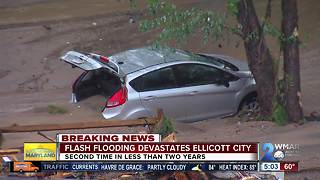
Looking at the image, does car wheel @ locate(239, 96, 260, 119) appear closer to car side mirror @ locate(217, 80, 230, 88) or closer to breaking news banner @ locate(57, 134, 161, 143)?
car side mirror @ locate(217, 80, 230, 88)

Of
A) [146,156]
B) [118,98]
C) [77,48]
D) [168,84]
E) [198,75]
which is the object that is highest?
[77,48]

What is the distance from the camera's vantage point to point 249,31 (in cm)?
1284

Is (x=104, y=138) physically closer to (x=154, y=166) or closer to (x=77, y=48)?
(x=154, y=166)

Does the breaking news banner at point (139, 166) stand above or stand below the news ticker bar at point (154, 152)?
below

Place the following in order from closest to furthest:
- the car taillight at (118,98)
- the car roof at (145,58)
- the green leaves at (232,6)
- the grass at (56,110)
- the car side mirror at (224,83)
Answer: the green leaves at (232,6), the car taillight at (118,98), the car roof at (145,58), the car side mirror at (224,83), the grass at (56,110)

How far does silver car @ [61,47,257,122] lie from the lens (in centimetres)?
1314

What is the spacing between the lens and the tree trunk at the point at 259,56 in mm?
12750

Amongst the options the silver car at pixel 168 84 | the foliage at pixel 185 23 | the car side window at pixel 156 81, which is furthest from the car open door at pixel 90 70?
the foliage at pixel 185 23

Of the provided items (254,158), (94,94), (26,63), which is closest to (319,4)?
(26,63)

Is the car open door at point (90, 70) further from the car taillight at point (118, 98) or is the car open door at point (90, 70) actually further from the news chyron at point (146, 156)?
the news chyron at point (146, 156)

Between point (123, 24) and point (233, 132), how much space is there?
12.9 m

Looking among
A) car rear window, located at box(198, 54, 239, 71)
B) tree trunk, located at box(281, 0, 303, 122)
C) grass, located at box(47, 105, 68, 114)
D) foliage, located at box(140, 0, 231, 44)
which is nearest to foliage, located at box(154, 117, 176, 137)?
foliage, located at box(140, 0, 231, 44)

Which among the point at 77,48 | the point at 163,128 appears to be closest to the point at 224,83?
the point at 163,128

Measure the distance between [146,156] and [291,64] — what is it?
6.39 m
